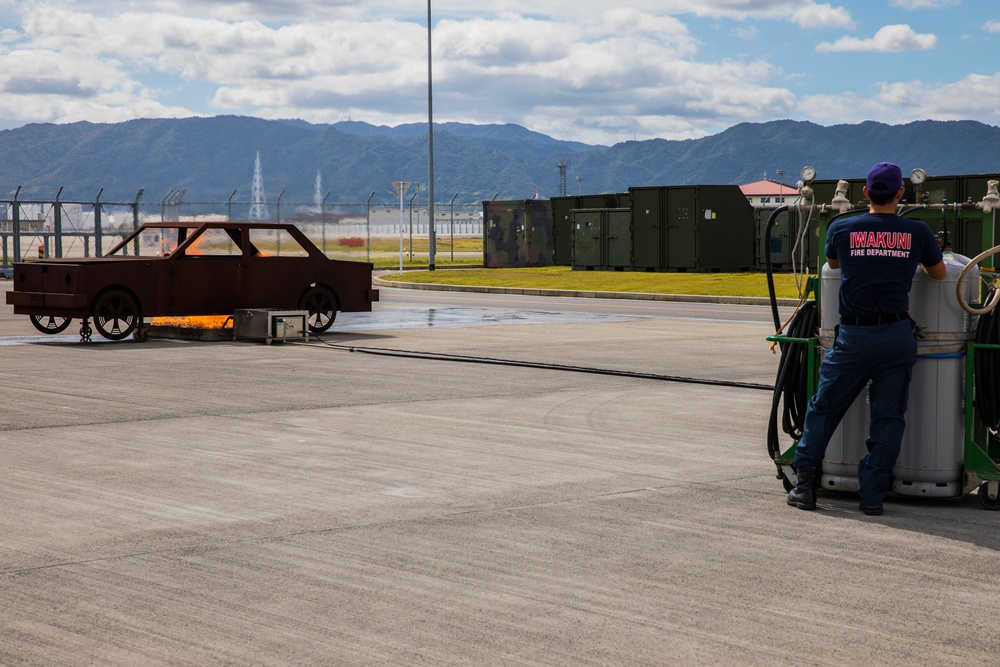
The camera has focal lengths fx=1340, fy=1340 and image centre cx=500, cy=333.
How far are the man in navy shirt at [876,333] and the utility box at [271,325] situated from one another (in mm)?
11699

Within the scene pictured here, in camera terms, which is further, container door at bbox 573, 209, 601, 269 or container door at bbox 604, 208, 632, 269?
container door at bbox 573, 209, 601, 269

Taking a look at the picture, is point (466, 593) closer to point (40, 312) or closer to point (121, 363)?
point (121, 363)

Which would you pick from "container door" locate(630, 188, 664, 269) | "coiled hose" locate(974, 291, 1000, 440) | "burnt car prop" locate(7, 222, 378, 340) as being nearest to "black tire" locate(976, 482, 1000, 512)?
"coiled hose" locate(974, 291, 1000, 440)

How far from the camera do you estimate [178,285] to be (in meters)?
18.6

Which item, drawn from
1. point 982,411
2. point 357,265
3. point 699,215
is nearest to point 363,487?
point 982,411

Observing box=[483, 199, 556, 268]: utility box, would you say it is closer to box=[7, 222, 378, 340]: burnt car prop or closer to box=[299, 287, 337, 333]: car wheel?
box=[299, 287, 337, 333]: car wheel

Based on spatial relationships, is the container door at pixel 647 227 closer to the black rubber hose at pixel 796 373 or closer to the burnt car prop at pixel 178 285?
the burnt car prop at pixel 178 285

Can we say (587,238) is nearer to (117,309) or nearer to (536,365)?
(117,309)

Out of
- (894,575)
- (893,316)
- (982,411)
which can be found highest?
(893,316)

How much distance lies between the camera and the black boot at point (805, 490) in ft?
24.2

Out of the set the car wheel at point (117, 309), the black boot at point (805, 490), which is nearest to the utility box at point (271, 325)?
the car wheel at point (117, 309)

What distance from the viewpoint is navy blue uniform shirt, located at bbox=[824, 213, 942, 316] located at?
285 inches

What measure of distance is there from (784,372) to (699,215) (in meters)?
32.5

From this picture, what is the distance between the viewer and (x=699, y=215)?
1565 inches
